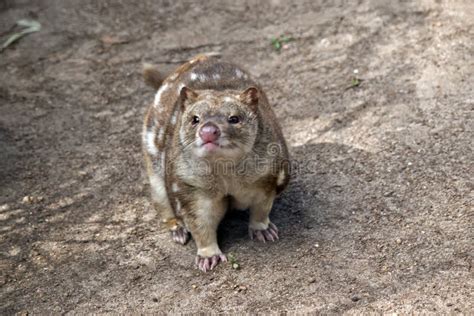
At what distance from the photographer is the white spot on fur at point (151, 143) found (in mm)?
5434

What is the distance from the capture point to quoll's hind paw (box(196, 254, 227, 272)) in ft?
16.5

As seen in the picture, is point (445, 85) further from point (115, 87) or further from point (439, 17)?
point (115, 87)

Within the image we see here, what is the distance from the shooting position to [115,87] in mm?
7246

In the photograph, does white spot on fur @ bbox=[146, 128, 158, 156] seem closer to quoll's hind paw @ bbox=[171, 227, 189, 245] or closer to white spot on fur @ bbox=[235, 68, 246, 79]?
quoll's hind paw @ bbox=[171, 227, 189, 245]

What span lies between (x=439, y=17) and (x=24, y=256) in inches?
174

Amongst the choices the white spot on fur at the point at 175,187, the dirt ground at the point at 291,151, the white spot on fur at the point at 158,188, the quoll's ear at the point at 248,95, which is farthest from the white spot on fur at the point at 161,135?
the quoll's ear at the point at 248,95

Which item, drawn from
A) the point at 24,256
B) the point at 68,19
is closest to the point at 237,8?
the point at 68,19

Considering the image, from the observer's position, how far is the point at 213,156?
4586 mm

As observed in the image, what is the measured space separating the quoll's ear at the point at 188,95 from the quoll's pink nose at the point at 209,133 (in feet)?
1.26

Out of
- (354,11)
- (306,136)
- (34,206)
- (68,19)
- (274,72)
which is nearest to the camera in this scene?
(34,206)

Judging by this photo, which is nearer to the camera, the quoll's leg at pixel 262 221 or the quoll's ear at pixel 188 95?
the quoll's ear at pixel 188 95

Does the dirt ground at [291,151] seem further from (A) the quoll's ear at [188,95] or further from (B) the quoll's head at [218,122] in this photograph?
(A) the quoll's ear at [188,95]

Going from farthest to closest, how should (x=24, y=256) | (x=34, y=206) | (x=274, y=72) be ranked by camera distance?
1. (x=274, y=72)
2. (x=34, y=206)
3. (x=24, y=256)

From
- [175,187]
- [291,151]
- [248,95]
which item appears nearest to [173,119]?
[175,187]
